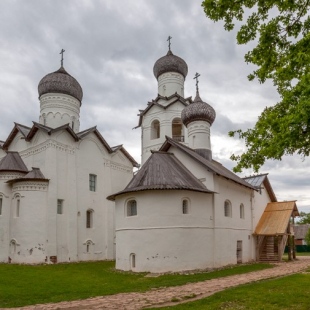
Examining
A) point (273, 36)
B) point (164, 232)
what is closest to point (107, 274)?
point (164, 232)

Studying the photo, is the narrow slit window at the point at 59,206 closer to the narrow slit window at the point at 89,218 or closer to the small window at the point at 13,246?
the narrow slit window at the point at 89,218

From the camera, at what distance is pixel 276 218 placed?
22.7m

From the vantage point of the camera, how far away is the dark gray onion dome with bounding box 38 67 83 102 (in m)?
24.3

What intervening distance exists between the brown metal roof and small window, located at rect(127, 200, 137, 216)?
901 centimetres

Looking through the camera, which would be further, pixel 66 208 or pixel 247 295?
pixel 66 208

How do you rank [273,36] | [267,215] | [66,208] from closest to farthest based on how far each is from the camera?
[273,36] < [66,208] < [267,215]

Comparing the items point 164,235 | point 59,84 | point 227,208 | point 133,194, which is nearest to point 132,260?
point 164,235

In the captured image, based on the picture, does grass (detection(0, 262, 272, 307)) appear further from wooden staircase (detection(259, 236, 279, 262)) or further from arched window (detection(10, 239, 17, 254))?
wooden staircase (detection(259, 236, 279, 262))

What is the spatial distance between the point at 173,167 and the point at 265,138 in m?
10.3

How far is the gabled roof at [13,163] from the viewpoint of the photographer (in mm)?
20969

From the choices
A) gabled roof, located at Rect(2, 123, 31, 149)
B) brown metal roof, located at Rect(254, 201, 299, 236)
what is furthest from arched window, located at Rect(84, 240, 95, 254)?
brown metal roof, located at Rect(254, 201, 299, 236)

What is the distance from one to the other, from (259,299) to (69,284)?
258 inches

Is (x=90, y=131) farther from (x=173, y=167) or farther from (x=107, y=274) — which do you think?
(x=107, y=274)

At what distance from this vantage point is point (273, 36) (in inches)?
264
